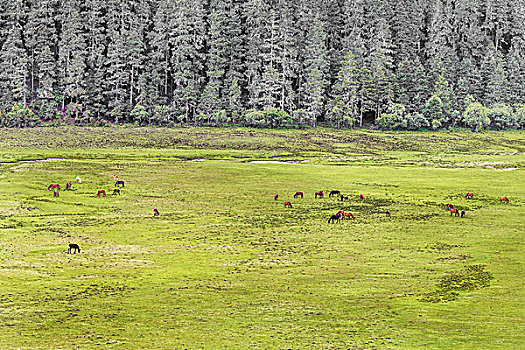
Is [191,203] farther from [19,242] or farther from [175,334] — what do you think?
[175,334]

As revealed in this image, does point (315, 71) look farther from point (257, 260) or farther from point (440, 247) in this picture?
point (257, 260)

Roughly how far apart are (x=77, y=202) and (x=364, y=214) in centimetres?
2805

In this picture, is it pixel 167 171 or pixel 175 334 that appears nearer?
pixel 175 334

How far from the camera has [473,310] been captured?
26484mm

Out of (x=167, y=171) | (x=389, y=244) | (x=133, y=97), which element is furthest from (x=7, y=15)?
(x=389, y=244)

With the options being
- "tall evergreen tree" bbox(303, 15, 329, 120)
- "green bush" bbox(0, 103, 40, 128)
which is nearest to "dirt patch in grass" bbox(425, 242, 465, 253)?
"tall evergreen tree" bbox(303, 15, 329, 120)

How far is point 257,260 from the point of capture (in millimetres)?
35469

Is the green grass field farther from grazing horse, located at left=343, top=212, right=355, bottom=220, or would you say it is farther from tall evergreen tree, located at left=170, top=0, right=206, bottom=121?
tall evergreen tree, located at left=170, top=0, right=206, bottom=121

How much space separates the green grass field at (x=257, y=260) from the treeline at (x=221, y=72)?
61.7 meters

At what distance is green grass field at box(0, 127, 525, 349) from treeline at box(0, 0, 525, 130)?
6169 cm

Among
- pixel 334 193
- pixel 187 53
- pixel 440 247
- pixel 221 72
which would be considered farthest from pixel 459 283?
pixel 187 53

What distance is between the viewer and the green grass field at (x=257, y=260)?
24.0 metres

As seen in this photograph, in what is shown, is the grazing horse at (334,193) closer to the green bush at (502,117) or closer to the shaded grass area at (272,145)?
the shaded grass area at (272,145)

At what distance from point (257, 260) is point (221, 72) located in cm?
11320
